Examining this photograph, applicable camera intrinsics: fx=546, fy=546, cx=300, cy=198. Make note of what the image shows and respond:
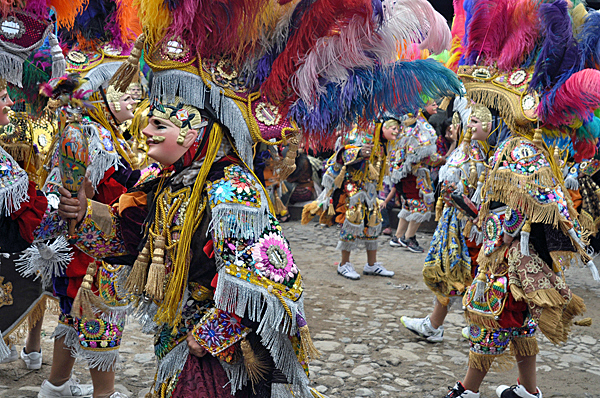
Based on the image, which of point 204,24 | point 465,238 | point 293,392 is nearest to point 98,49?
point 204,24

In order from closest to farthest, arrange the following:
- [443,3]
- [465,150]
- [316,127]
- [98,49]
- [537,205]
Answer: [316,127] < [537,205] < [98,49] < [465,150] < [443,3]

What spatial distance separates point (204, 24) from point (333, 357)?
11.2 feet

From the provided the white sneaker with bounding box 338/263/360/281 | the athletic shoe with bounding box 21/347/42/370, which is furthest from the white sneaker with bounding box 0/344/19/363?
the white sneaker with bounding box 338/263/360/281

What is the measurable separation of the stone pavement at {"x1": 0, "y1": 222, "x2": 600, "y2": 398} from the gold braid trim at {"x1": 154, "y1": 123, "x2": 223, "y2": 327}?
2.10 metres

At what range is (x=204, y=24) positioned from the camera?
2.12 m

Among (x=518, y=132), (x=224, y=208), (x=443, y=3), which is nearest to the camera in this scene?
(x=224, y=208)

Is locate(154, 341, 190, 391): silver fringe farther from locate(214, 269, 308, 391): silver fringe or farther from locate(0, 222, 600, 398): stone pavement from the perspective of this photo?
locate(0, 222, 600, 398): stone pavement

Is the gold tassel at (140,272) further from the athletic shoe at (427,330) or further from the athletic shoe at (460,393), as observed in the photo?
the athletic shoe at (427,330)

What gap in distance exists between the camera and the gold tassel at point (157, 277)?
2.10 m

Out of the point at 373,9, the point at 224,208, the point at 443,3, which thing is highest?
the point at 443,3

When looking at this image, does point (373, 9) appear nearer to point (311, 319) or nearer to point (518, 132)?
point (518, 132)

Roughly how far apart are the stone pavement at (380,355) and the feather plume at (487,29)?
2.53m

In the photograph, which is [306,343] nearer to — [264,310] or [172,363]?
[264,310]

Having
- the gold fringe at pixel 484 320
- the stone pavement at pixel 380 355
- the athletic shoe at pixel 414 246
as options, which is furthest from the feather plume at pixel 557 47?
the athletic shoe at pixel 414 246
